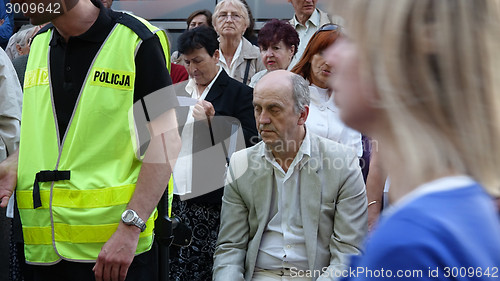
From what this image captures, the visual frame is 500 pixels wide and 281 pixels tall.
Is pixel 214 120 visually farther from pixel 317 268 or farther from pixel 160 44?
pixel 160 44

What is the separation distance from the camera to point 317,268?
3.85 metres

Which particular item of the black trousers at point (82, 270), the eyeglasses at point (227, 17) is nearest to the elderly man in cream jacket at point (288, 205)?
the black trousers at point (82, 270)

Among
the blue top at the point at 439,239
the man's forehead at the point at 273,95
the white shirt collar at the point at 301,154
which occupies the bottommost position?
the white shirt collar at the point at 301,154

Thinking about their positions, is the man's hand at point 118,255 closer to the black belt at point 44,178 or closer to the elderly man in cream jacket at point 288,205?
the black belt at point 44,178

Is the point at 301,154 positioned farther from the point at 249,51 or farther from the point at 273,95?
the point at 249,51

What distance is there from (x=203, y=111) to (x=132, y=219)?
2172 millimetres

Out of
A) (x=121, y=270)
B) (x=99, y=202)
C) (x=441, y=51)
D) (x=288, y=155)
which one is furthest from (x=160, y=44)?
(x=441, y=51)

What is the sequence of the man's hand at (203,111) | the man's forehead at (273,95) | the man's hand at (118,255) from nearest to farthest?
the man's hand at (118,255) < the man's forehead at (273,95) < the man's hand at (203,111)

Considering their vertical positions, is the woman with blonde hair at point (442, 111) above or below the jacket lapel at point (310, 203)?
above

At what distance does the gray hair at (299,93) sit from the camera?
13.5ft

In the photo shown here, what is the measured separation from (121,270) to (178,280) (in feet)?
7.58

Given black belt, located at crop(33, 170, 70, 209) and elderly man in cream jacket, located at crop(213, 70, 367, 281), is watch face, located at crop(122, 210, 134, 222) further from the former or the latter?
elderly man in cream jacket, located at crop(213, 70, 367, 281)

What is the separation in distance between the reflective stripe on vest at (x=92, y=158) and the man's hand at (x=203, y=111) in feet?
6.63

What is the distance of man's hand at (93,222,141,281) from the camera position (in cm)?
270
